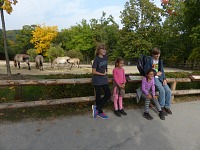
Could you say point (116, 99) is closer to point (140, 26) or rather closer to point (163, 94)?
point (163, 94)

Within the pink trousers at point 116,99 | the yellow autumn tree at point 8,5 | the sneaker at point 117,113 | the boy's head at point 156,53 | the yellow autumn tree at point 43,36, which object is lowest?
the sneaker at point 117,113

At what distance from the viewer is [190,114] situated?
5176mm

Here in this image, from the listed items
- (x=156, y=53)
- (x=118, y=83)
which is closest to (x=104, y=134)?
(x=118, y=83)

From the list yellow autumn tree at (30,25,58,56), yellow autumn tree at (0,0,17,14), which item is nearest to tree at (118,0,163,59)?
yellow autumn tree at (30,25,58,56)

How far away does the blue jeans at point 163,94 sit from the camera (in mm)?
4988

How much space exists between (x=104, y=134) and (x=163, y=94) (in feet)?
7.02

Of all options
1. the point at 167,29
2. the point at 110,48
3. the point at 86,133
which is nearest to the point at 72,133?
the point at 86,133

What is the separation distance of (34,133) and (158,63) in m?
3.72

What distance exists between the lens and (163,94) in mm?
4977

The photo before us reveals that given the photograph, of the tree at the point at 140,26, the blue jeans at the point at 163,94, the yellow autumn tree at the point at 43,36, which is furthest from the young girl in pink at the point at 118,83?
the yellow autumn tree at the point at 43,36

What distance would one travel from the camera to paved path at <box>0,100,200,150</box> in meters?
3.35

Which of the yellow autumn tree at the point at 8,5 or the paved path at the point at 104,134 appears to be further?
the yellow autumn tree at the point at 8,5

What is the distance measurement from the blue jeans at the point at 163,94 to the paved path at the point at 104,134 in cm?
42

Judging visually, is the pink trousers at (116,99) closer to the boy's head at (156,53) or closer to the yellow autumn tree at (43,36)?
the boy's head at (156,53)
